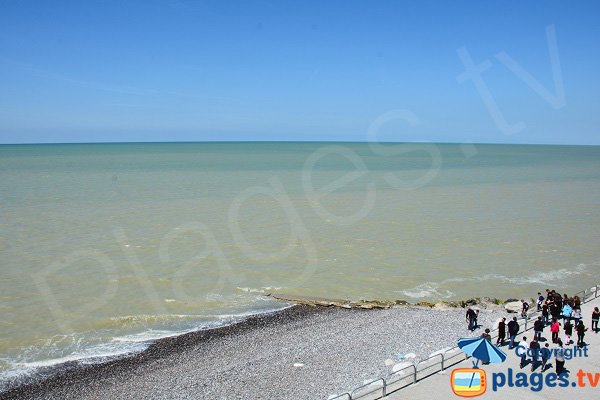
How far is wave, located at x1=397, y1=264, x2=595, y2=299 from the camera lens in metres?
25.8

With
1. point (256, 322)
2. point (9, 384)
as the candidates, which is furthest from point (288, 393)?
point (9, 384)

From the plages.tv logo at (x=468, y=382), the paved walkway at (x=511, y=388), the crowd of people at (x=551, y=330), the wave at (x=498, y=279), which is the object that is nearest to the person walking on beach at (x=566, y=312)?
the crowd of people at (x=551, y=330)

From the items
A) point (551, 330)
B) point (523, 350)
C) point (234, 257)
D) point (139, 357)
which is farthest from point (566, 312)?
point (234, 257)

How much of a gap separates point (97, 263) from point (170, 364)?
14966mm

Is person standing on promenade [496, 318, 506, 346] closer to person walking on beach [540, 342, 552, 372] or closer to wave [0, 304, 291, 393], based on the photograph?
person walking on beach [540, 342, 552, 372]

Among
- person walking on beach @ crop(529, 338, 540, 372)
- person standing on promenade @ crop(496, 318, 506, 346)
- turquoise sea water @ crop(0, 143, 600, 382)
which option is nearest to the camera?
person walking on beach @ crop(529, 338, 540, 372)

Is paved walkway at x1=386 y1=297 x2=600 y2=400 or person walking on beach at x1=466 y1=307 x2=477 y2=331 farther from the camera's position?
person walking on beach at x1=466 y1=307 x2=477 y2=331

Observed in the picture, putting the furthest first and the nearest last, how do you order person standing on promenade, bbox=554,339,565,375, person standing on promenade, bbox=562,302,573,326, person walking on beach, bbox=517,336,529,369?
person standing on promenade, bbox=562,302,573,326, person walking on beach, bbox=517,336,529,369, person standing on promenade, bbox=554,339,565,375

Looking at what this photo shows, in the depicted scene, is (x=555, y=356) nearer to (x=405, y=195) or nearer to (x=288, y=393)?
(x=288, y=393)

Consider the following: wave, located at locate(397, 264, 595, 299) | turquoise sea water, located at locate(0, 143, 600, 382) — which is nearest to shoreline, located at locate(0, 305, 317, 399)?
turquoise sea water, located at locate(0, 143, 600, 382)

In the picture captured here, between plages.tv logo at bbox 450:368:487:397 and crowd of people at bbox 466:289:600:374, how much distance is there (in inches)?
64.2

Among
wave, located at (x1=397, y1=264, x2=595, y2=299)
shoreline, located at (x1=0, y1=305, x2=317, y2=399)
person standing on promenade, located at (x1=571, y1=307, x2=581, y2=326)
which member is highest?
person standing on promenade, located at (x1=571, y1=307, x2=581, y2=326)

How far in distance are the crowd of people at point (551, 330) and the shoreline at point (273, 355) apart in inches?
95.3

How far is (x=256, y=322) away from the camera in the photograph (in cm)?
2183
